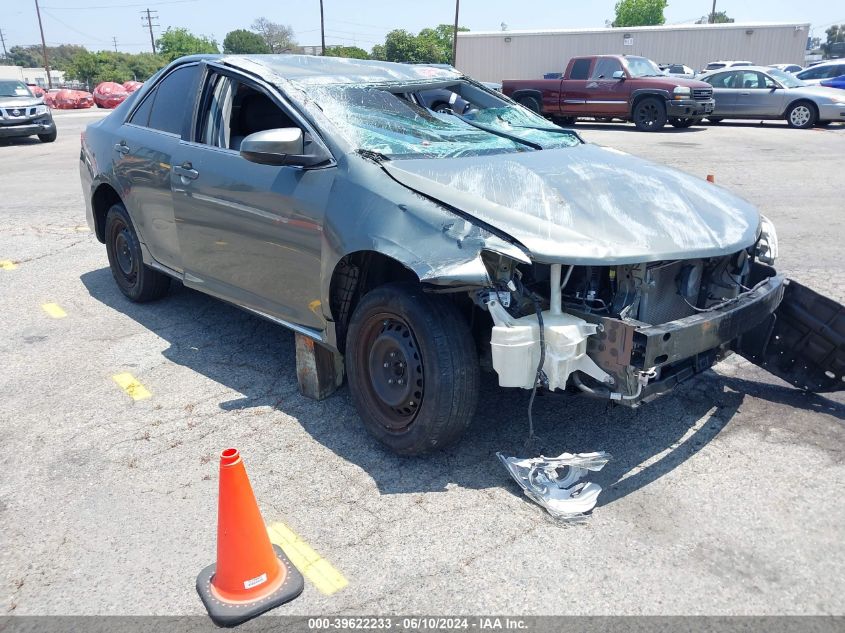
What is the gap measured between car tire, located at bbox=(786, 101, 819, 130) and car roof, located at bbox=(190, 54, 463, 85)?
16.8 meters

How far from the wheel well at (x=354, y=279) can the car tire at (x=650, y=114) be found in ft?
52.8

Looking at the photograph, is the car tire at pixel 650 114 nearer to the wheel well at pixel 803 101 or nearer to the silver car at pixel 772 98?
the silver car at pixel 772 98

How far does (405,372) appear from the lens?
3414 millimetres

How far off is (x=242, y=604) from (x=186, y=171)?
2840 mm

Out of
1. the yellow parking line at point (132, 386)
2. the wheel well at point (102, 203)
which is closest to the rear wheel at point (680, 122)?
the wheel well at point (102, 203)

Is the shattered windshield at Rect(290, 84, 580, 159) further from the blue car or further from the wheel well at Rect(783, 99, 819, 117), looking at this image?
the blue car

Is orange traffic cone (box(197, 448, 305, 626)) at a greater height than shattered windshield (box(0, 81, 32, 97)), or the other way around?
shattered windshield (box(0, 81, 32, 97))

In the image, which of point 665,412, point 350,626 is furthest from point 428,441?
point 665,412

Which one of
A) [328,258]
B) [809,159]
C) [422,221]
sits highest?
[422,221]

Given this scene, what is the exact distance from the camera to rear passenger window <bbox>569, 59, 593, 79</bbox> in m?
19.0

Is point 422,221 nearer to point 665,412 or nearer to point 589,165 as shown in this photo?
point 589,165

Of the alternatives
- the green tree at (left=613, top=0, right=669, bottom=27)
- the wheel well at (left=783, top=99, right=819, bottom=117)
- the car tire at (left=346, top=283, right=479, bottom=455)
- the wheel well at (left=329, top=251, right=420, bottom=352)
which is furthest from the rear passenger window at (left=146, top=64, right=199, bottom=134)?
the green tree at (left=613, top=0, right=669, bottom=27)

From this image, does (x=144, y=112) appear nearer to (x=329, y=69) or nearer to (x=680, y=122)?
(x=329, y=69)

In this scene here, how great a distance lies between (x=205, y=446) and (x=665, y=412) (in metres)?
2.45
